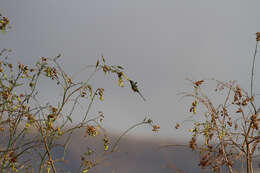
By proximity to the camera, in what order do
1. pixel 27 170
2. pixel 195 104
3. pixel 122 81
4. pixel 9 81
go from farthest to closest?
pixel 27 170, pixel 9 81, pixel 195 104, pixel 122 81

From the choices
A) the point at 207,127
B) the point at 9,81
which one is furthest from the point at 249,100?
the point at 9,81

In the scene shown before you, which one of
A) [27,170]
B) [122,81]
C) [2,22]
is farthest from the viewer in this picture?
[27,170]

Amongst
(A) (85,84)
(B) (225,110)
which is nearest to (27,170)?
(A) (85,84)

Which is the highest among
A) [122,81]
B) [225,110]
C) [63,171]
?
[122,81]

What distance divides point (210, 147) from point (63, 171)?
59.8 inches

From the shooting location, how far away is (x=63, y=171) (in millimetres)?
2814

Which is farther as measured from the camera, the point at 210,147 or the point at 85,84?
the point at 210,147

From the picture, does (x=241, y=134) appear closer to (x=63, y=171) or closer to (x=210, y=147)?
(x=210, y=147)

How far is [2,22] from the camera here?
2.13 meters

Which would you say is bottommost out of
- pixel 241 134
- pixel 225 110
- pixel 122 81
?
pixel 241 134

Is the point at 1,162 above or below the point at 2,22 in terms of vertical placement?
below

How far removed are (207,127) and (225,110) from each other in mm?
350

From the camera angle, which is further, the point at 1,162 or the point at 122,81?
the point at 1,162

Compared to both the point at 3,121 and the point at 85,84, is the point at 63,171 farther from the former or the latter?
the point at 85,84
